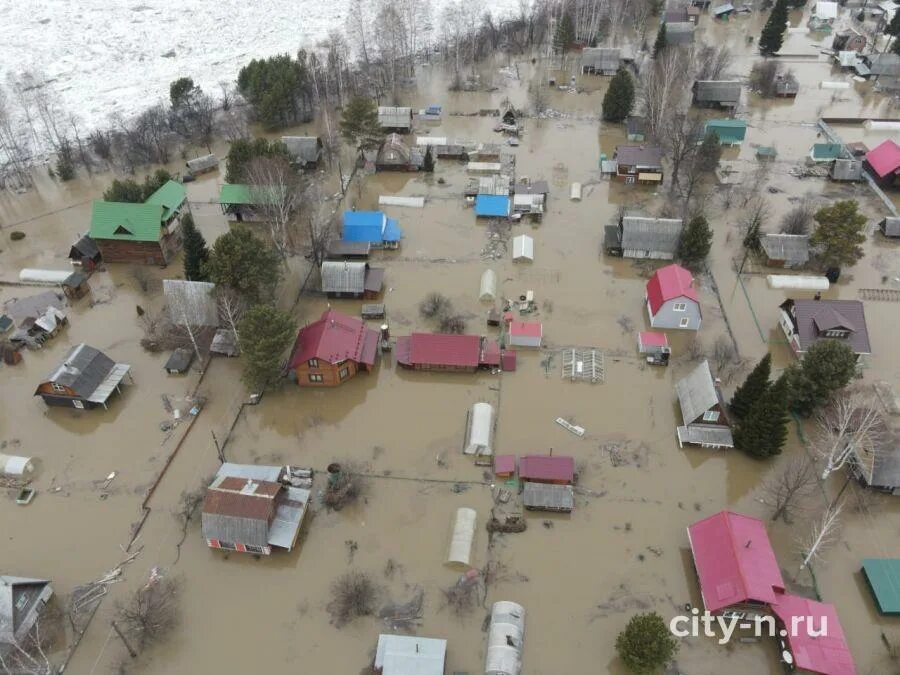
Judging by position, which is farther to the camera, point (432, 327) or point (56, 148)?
point (56, 148)

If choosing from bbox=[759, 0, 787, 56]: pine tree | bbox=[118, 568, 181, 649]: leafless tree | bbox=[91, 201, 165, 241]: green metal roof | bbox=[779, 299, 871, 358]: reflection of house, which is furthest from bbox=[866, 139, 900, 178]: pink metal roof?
bbox=[118, 568, 181, 649]: leafless tree

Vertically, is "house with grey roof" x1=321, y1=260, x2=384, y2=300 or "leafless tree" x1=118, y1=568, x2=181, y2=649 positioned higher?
"house with grey roof" x1=321, y1=260, x2=384, y2=300

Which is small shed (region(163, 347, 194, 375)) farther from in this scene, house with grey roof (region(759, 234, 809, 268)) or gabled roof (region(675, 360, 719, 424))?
house with grey roof (region(759, 234, 809, 268))

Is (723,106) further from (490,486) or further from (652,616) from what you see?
(652,616)

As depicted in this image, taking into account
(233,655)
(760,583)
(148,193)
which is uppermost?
(148,193)

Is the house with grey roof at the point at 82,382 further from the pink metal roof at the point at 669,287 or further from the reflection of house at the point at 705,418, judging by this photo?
the pink metal roof at the point at 669,287

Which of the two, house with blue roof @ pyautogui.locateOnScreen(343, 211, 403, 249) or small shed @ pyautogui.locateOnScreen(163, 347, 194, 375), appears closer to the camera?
small shed @ pyautogui.locateOnScreen(163, 347, 194, 375)

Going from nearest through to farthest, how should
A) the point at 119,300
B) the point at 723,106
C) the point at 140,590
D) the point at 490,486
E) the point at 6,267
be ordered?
the point at 140,590
the point at 490,486
the point at 119,300
the point at 6,267
the point at 723,106

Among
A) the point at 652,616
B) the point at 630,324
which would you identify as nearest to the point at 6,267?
the point at 630,324
